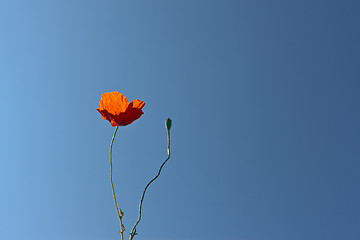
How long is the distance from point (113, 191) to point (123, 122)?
0.34 metres

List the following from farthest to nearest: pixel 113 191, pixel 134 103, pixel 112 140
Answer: pixel 134 103
pixel 112 140
pixel 113 191

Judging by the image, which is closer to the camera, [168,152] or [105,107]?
[168,152]

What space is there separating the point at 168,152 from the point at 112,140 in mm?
Answer: 226

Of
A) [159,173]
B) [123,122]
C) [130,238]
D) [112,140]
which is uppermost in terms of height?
[123,122]

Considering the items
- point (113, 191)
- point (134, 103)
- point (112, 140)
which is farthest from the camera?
point (134, 103)

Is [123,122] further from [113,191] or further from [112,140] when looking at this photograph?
[113,191]

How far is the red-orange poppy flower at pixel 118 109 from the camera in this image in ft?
4.76

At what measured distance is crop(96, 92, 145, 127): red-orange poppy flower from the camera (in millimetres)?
1452

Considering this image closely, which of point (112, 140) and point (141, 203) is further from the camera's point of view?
point (112, 140)

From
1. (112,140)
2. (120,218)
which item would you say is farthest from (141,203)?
(112,140)

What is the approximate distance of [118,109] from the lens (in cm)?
148

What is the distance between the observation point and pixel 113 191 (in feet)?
3.92

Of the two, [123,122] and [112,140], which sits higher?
[123,122]

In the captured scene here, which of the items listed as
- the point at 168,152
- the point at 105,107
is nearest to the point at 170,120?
the point at 168,152
